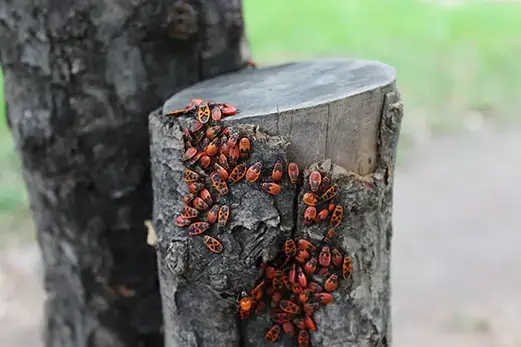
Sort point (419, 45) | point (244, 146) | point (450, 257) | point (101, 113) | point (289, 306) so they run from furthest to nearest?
point (419, 45), point (450, 257), point (101, 113), point (289, 306), point (244, 146)

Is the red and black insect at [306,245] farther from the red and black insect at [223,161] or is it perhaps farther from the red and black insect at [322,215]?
the red and black insect at [223,161]

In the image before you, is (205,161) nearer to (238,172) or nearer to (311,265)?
(238,172)

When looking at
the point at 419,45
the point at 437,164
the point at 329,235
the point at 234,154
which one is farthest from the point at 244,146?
the point at 419,45

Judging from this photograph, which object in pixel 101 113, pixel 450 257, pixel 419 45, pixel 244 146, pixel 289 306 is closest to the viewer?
pixel 244 146

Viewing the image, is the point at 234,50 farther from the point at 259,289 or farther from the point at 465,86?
the point at 465,86

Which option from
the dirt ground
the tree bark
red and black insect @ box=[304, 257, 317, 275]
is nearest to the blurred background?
the dirt ground

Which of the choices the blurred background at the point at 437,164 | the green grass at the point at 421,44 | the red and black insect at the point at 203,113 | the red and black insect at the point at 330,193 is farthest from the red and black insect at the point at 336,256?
the green grass at the point at 421,44

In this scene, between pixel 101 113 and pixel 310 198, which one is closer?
pixel 310 198
